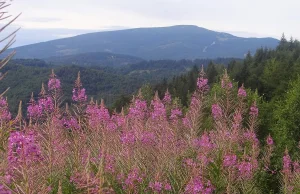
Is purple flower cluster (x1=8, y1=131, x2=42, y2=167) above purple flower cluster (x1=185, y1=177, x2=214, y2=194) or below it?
above

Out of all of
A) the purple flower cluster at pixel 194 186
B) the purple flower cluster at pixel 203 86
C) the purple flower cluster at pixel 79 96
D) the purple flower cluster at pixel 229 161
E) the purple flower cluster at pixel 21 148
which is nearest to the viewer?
the purple flower cluster at pixel 21 148

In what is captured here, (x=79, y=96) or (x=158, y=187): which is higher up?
(x=79, y=96)

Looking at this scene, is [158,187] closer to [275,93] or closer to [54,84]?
[54,84]

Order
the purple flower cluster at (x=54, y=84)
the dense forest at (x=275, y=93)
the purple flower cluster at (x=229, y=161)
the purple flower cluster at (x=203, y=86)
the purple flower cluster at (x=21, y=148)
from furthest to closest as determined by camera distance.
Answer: the dense forest at (x=275, y=93)
the purple flower cluster at (x=203, y=86)
the purple flower cluster at (x=229, y=161)
the purple flower cluster at (x=54, y=84)
the purple flower cluster at (x=21, y=148)

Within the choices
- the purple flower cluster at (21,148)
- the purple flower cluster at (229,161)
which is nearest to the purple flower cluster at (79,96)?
the purple flower cluster at (229,161)

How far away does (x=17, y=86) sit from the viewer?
144 meters

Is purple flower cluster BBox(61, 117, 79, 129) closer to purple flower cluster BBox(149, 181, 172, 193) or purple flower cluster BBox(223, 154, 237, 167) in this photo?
purple flower cluster BBox(149, 181, 172, 193)

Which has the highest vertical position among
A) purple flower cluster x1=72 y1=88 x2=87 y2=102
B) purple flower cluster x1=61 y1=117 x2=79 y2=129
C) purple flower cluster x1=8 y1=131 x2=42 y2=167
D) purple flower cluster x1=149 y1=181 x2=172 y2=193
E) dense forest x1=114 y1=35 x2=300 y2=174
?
purple flower cluster x1=8 y1=131 x2=42 y2=167

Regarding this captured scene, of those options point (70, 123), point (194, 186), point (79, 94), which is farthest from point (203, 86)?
point (194, 186)

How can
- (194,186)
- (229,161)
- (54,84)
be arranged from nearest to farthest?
(194,186) < (54,84) < (229,161)

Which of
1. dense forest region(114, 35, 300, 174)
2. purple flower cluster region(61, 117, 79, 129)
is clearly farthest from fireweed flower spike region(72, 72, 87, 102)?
dense forest region(114, 35, 300, 174)

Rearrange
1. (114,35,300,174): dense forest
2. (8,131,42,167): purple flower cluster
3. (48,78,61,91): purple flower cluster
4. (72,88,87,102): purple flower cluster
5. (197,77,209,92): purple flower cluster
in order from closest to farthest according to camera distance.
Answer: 1. (8,131,42,167): purple flower cluster
2. (48,78,61,91): purple flower cluster
3. (72,88,87,102): purple flower cluster
4. (197,77,209,92): purple flower cluster
5. (114,35,300,174): dense forest

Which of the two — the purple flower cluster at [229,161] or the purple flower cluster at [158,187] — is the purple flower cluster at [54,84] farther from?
the purple flower cluster at [229,161]

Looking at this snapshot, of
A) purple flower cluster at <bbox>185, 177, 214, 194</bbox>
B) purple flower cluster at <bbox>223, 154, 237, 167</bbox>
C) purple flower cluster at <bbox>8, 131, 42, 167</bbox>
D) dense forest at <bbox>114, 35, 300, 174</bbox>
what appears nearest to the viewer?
purple flower cluster at <bbox>8, 131, 42, 167</bbox>
